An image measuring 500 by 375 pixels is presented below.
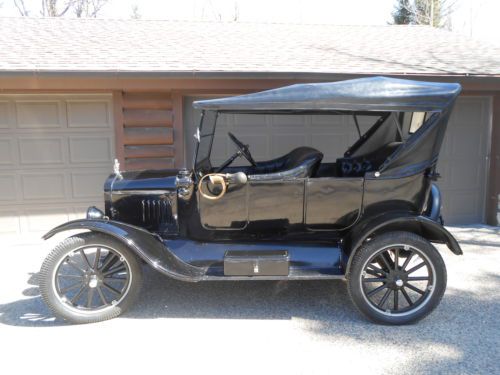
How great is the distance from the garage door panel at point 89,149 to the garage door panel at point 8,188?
885 mm

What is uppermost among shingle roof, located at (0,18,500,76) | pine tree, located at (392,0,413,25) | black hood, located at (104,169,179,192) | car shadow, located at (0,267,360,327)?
pine tree, located at (392,0,413,25)

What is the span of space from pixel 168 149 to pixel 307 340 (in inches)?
152

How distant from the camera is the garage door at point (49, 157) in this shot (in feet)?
20.0

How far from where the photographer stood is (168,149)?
6250 mm

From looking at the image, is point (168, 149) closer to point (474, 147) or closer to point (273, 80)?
point (273, 80)

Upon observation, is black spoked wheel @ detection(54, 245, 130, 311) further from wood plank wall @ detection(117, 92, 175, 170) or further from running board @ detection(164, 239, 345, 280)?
wood plank wall @ detection(117, 92, 175, 170)

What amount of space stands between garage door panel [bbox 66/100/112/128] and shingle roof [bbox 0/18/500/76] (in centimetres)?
64

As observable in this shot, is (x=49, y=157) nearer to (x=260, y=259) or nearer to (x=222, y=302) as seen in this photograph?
(x=222, y=302)

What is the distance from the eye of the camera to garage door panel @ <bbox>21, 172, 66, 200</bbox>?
6.16m

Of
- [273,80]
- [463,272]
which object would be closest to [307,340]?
[463,272]

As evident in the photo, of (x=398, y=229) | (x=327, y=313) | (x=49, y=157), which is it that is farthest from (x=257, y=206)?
(x=49, y=157)

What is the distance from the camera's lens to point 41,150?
616 centimetres

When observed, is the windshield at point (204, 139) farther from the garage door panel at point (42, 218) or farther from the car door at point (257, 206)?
the garage door panel at point (42, 218)

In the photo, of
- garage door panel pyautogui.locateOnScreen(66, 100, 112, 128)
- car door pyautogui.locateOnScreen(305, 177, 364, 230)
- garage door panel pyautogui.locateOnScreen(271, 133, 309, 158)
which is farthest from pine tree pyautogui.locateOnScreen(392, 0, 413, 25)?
car door pyautogui.locateOnScreen(305, 177, 364, 230)
